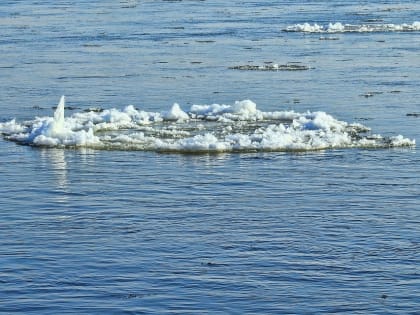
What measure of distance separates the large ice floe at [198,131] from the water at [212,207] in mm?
380

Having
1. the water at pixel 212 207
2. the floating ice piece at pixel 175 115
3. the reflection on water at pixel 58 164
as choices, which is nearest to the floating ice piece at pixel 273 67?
the water at pixel 212 207

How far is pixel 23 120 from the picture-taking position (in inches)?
1288

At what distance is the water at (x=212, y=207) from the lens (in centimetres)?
1759

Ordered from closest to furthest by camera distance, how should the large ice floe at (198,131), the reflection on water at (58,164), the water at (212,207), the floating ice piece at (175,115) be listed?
the water at (212,207)
the reflection on water at (58,164)
the large ice floe at (198,131)
the floating ice piece at (175,115)

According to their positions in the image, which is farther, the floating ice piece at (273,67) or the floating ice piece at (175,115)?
the floating ice piece at (273,67)

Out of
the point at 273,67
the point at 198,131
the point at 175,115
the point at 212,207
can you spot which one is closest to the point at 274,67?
the point at 273,67

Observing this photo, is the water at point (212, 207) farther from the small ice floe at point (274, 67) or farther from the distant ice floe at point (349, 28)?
the distant ice floe at point (349, 28)

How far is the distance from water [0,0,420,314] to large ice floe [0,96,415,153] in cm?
38

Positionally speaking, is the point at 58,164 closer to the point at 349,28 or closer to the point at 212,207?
the point at 212,207

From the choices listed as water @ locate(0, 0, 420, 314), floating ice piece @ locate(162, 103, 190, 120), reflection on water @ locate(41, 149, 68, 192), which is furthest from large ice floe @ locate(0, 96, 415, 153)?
reflection on water @ locate(41, 149, 68, 192)

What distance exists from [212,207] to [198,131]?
7991 mm

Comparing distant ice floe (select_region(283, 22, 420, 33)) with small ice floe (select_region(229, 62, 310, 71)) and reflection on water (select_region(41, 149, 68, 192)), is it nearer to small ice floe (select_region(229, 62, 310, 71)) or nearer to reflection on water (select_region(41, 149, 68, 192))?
small ice floe (select_region(229, 62, 310, 71))

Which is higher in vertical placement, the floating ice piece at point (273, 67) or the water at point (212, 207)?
the floating ice piece at point (273, 67)

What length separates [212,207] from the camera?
22.6 meters
